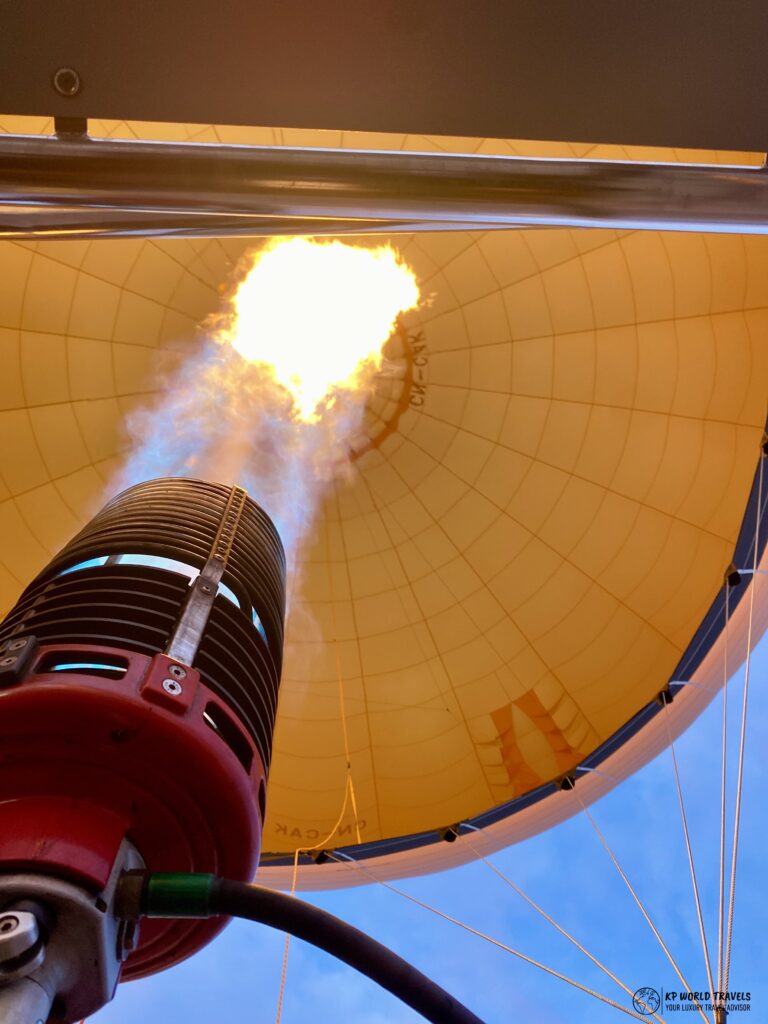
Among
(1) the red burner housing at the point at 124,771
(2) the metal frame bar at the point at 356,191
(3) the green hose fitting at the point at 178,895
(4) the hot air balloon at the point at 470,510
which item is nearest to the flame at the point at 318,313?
(4) the hot air balloon at the point at 470,510

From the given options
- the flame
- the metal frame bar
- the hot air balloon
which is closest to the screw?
the metal frame bar

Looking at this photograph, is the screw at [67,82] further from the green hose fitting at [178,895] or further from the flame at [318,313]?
the flame at [318,313]

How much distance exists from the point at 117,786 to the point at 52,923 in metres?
0.39

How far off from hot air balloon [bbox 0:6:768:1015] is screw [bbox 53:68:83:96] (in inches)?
175

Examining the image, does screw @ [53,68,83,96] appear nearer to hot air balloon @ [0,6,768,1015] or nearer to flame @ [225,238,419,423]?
hot air balloon @ [0,6,768,1015]

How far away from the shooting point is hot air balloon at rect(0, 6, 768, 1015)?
20.9 ft

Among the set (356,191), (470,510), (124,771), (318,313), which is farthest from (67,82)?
(470,510)

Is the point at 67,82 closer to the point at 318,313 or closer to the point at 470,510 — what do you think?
the point at 318,313

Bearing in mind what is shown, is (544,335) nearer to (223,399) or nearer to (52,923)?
(223,399)

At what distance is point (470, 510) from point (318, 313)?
1828 millimetres

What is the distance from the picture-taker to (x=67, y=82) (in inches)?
88.2

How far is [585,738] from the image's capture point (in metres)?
6.59

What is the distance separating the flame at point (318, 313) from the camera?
6.83 m

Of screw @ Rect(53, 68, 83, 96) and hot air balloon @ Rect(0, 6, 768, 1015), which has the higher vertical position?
hot air balloon @ Rect(0, 6, 768, 1015)
